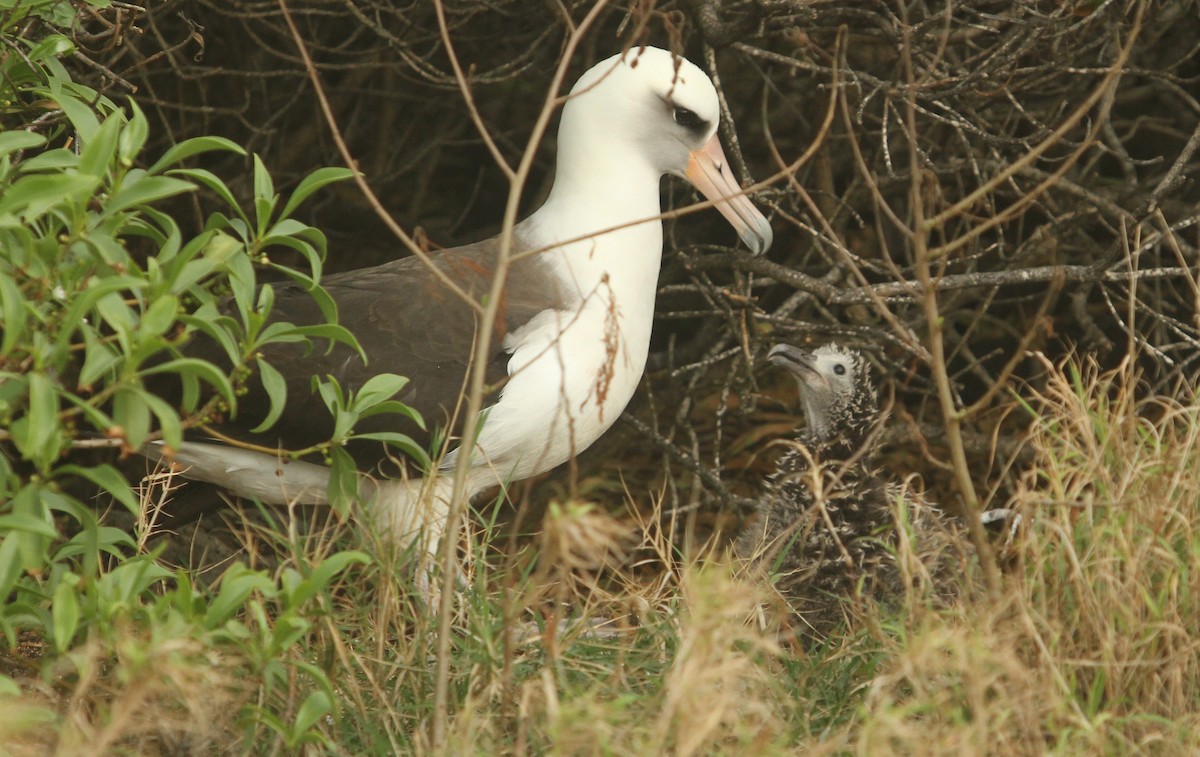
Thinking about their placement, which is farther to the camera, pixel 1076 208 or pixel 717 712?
pixel 1076 208

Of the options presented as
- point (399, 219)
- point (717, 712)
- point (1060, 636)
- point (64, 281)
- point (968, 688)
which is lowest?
point (399, 219)

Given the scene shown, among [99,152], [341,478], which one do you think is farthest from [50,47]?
[341,478]

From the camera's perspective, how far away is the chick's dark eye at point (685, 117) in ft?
12.5

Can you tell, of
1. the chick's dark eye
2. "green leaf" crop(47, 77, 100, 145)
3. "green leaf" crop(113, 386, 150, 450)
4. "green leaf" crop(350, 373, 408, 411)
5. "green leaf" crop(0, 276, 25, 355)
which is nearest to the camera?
"green leaf" crop(0, 276, 25, 355)

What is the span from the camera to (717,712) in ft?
6.83

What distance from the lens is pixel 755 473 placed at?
18.9 feet

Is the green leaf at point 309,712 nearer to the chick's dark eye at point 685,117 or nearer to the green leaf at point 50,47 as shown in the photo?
the green leaf at point 50,47

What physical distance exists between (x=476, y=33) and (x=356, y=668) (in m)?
3.03

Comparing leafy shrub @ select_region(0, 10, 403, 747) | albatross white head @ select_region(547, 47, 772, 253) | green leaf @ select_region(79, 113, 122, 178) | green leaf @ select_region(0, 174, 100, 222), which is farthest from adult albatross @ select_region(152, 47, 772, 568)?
green leaf @ select_region(0, 174, 100, 222)

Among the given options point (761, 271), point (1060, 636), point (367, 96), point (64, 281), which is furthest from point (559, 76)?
point (367, 96)

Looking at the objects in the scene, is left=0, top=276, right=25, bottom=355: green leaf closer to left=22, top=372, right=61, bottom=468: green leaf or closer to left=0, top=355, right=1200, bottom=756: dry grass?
left=22, top=372, right=61, bottom=468: green leaf

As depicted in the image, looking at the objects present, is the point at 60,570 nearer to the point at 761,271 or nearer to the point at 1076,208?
the point at 761,271

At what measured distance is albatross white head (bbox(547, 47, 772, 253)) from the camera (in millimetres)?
3799

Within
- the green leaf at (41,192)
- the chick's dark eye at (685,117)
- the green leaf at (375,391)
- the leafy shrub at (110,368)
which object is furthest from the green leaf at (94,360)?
the chick's dark eye at (685,117)
